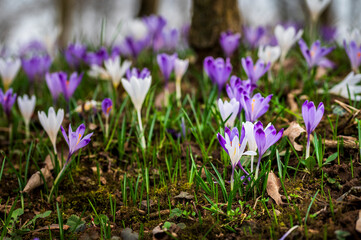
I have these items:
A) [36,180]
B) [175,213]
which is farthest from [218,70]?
[36,180]

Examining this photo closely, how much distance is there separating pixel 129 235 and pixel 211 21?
2.44m

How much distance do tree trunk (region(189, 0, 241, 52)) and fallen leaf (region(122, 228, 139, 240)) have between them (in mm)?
2291

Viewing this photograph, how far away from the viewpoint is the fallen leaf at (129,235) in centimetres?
158

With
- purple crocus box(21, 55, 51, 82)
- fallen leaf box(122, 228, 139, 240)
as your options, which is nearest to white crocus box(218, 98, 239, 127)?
fallen leaf box(122, 228, 139, 240)

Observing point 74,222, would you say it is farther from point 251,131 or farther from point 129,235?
point 251,131

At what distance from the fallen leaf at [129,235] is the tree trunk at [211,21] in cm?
229

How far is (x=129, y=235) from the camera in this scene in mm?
1590

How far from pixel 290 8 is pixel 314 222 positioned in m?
21.1

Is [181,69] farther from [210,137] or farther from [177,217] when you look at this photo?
[177,217]

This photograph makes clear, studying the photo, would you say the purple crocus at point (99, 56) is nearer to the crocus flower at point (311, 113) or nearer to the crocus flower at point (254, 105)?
the crocus flower at point (254, 105)

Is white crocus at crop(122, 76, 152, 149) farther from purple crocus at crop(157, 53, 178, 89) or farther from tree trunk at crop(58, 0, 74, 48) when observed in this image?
tree trunk at crop(58, 0, 74, 48)

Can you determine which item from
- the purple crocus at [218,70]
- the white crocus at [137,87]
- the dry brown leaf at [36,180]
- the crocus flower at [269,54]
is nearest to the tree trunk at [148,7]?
the crocus flower at [269,54]

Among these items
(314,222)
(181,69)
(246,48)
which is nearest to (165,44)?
(246,48)

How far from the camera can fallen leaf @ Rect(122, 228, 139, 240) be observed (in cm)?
158
